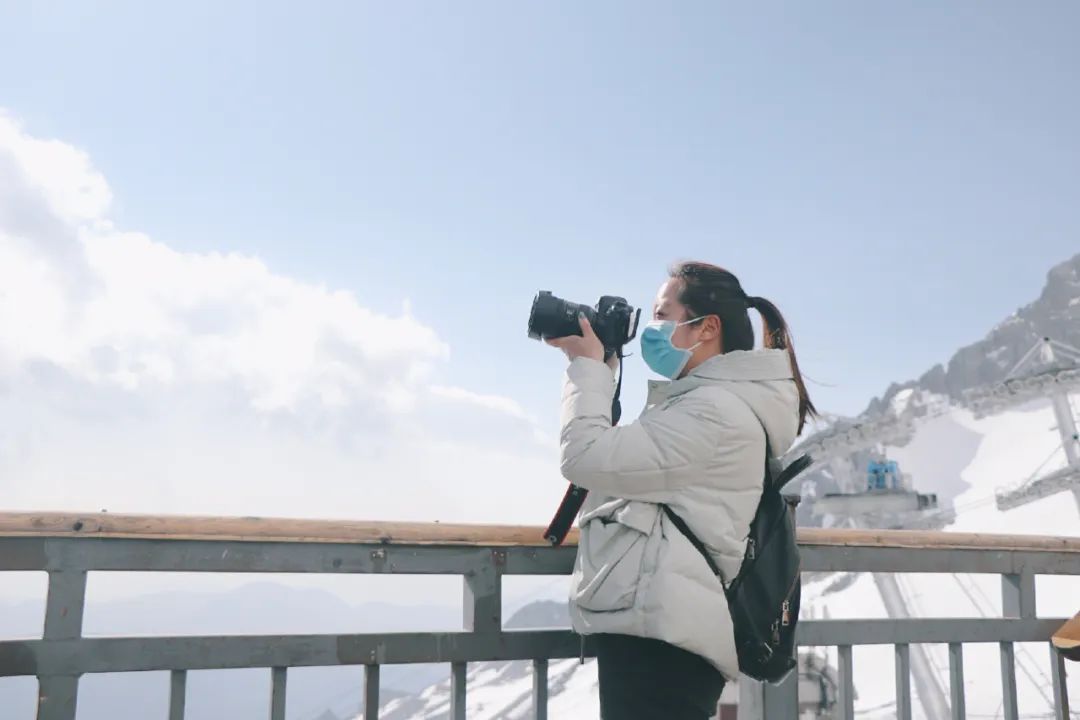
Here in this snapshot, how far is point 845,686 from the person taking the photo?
347 cm

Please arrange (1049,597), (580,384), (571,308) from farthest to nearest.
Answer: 1. (1049,597)
2. (571,308)
3. (580,384)

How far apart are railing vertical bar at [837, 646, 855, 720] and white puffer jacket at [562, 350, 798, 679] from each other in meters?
1.25

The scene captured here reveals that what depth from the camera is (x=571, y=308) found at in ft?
8.70

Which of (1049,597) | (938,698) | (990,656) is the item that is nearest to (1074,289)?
(1049,597)

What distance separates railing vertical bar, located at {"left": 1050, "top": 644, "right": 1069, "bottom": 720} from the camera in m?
3.99

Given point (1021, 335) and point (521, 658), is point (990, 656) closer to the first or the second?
point (521, 658)

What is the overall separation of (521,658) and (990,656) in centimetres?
3371

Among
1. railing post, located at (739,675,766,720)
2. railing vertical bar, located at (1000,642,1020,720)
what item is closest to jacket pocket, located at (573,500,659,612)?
railing post, located at (739,675,766,720)

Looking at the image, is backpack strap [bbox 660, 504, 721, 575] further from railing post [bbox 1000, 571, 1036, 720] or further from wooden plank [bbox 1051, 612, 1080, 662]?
railing post [bbox 1000, 571, 1036, 720]

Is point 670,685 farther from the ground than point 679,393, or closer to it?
closer to it

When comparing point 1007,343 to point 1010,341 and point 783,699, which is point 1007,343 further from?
point 783,699

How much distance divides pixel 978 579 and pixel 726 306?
42154 mm

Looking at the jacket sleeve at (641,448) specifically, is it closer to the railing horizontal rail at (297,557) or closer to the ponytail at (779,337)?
the ponytail at (779,337)

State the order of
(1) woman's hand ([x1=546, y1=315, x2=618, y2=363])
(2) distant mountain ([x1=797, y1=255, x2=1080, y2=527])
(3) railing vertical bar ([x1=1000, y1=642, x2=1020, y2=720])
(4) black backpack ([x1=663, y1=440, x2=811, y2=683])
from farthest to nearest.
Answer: (2) distant mountain ([x1=797, y1=255, x2=1080, y2=527]) < (3) railing vertical bar ([x1=1000, y1=642, x2=1020, y2=720]) < (1) woman's hand ([x1=546, y1=315, x2=618, y2=363]) < (4) black backpack ([x1=663, y1=440, x2=811, y2=683])
